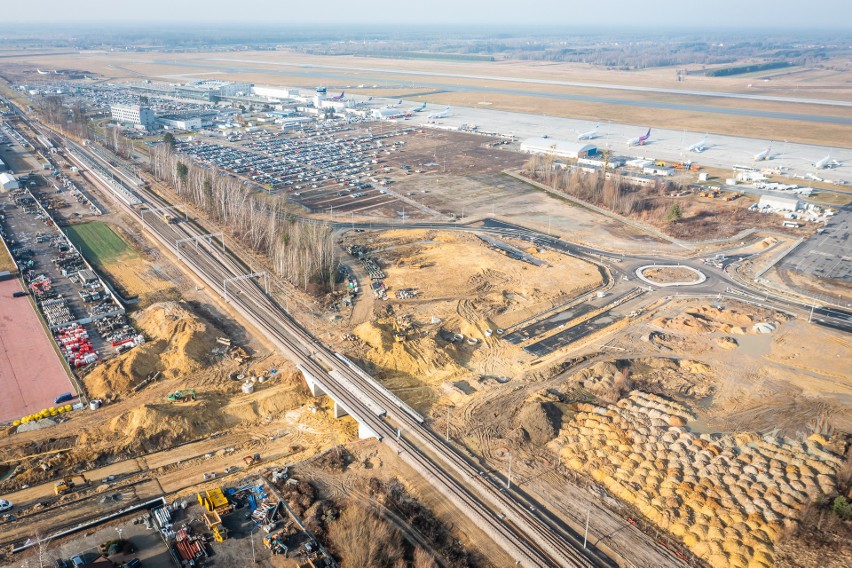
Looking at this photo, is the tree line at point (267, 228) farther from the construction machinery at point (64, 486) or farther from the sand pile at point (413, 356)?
the construction machinery at point (64, 486)

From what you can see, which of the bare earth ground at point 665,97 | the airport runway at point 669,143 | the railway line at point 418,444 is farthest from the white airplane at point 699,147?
the railway line at point 418,444

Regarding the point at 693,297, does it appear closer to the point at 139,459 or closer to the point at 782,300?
the point at 782,300

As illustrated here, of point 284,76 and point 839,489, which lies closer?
point 839,489

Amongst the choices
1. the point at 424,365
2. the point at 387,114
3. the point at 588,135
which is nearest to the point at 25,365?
the point at 424,365

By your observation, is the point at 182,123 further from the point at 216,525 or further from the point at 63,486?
the point at 216,525

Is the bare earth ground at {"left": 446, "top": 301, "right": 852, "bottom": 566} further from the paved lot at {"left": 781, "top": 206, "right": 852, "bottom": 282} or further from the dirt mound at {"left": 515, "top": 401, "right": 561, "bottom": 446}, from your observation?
the paved lot at {"left": 781, "top": 206, "right": 852, "bottom": 282}

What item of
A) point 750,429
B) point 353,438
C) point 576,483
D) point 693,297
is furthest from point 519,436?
point 693,297
